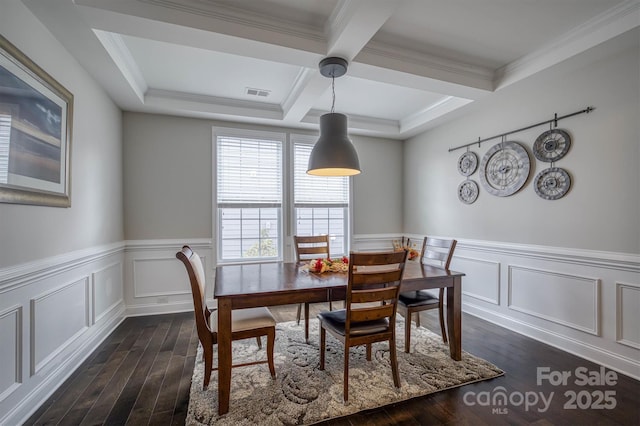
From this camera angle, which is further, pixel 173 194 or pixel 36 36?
pixel 173 194

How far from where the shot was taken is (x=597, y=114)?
2559 mm

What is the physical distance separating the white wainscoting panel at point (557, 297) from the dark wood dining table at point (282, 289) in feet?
3.72

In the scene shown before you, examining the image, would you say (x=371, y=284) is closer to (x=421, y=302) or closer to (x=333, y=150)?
(x=421, y=302)

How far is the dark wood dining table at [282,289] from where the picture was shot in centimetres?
188

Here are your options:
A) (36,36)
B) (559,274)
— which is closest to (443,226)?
(559,274)

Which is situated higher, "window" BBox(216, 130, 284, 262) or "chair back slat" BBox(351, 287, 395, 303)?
"window" BBox(216, 130, 284, 262)

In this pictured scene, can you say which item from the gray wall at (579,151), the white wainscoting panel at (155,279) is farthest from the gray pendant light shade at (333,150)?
the white wainscoting panel at (155,279)

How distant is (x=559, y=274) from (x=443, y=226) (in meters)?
1.55

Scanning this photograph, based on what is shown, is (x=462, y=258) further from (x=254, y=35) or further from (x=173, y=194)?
(x=173, y=194)

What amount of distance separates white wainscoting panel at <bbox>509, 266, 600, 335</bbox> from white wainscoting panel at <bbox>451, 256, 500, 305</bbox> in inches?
7.0

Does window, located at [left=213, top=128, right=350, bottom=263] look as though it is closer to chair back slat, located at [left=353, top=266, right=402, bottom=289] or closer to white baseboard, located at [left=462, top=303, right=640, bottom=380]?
white baseboard, located at [left=462, top=303, right=640, bottom=380]

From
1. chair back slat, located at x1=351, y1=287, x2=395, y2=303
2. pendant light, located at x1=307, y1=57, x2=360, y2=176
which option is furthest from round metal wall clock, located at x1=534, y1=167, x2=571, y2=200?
chair back slat, located at x1=351, y1=287, x2=395, y2=303

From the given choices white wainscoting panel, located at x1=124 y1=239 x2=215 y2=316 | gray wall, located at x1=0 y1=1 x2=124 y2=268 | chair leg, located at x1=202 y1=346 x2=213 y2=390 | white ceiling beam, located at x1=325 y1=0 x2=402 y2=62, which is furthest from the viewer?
white wainscoting panel, located at x1=124 y1=239 x2=215 y2=316

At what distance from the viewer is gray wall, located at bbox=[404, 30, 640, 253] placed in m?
2.37
